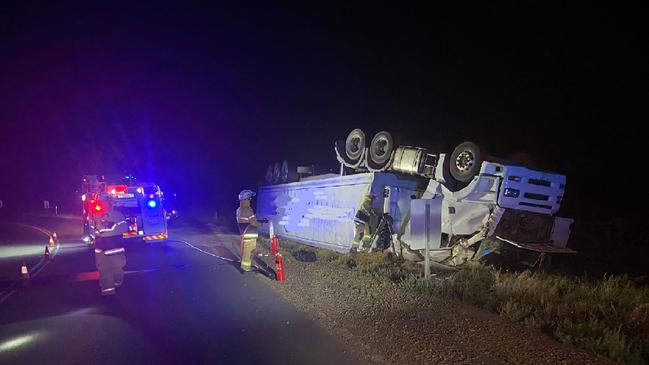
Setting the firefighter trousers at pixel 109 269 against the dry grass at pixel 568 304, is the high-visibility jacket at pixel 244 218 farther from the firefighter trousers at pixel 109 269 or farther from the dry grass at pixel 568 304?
Answer: the dry grass at pixel 568 304

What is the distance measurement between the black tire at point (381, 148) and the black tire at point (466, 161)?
1.66 m

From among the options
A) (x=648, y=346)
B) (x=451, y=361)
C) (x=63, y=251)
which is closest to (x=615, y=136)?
(x=648, y=346)

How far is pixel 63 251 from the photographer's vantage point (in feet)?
40.9

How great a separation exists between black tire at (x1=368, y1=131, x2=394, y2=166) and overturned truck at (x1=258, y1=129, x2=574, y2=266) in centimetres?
3

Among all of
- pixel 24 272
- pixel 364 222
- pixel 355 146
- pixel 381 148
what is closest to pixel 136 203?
pixel 24 272

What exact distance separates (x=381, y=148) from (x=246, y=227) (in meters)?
3.97

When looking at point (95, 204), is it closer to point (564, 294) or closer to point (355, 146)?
point (355, 146)

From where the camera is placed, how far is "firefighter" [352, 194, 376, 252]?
372 inches

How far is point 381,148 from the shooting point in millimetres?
9906

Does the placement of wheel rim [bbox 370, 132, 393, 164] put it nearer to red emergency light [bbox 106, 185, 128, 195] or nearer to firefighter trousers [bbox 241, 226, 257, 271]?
firefighter trousers [bbox 241, 226, 257, 271]

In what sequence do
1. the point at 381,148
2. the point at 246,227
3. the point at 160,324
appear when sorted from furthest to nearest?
1. the point at 381,148
2. the point at 246,227
3. the point at 160,324

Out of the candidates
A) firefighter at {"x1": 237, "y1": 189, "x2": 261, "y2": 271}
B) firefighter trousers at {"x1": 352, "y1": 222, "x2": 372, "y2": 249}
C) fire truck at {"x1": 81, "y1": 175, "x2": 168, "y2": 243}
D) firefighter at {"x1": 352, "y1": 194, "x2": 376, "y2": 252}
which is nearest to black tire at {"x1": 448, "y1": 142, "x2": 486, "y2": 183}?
firefighter at {"x1": 352, "y1": 194, "x2": 376, "y2": 252}

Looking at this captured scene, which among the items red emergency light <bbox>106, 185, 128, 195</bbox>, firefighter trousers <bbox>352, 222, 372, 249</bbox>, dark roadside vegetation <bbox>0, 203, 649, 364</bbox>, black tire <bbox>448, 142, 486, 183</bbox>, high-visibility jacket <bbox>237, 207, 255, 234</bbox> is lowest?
dark roadside vegetation <bbox>0, 203, 649, 364</bbox>

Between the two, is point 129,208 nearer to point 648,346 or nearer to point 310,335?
point 310,335
